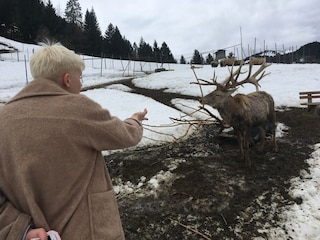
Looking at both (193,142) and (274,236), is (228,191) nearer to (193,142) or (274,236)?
(274,236)

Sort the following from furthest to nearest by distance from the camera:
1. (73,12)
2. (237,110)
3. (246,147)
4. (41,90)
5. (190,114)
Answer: (73,12) < (190,114) < (237,110) < (246,147) < (41,90)

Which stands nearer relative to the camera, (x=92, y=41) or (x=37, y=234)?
(x=37, y=234)

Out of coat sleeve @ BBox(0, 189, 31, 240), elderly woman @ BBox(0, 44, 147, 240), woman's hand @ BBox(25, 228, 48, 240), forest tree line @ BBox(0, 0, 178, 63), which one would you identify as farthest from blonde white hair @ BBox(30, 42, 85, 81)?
forest tree line @ BBox(0, 0, 178, 63)

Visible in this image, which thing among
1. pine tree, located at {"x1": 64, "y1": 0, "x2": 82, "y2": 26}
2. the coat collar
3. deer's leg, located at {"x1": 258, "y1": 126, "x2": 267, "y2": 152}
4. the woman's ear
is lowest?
deer's leg, located at {"x1": 258, "y1": 126, "x2": 267, "y2": 152}

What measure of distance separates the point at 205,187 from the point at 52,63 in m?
3.94

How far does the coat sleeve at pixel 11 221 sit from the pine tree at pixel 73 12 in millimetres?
75499

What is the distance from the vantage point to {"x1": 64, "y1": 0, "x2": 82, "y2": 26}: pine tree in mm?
71625

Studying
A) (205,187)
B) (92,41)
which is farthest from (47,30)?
(205,187)

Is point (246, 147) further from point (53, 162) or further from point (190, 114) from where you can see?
point (53, 162)

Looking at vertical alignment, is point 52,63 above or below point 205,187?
above

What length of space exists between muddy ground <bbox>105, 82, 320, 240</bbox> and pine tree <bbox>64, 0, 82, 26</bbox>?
234 feet

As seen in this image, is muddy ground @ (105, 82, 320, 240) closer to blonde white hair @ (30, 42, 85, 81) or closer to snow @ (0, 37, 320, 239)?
snow @ (0, 37, 320, 239)

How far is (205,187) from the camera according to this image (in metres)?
5.08

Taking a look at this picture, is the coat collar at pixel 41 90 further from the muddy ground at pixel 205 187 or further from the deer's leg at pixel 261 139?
the deer's leg at pixel 261 139
